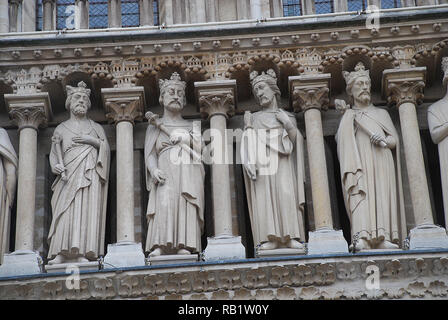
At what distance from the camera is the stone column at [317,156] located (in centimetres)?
1745

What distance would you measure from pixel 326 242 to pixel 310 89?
231 cm

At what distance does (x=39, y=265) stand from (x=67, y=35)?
11.2ft

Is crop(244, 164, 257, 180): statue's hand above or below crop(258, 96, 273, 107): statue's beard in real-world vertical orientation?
below

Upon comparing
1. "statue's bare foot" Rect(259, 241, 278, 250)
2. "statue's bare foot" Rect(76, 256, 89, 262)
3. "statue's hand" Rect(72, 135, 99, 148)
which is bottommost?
"statue's bare foot" Rect(76, 256, 89, 262)

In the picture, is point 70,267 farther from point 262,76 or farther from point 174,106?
point 262,76

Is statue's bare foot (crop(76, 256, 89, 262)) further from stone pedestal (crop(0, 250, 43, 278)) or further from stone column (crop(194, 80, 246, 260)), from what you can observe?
stone column (crop(194, 80, 246, 260))

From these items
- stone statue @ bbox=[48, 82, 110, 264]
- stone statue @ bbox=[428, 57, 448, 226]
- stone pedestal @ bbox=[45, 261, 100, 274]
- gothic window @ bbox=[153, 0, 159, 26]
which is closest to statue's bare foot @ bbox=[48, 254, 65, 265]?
stone statue @ bbox=[48, 82, 110, 264]

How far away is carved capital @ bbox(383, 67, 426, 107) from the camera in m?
18.7

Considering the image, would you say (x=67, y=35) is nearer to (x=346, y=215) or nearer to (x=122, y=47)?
(x=122, y=47)

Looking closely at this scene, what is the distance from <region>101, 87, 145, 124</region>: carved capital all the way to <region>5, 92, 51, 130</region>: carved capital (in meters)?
0.84

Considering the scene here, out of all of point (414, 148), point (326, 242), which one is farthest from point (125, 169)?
point (414, 148)

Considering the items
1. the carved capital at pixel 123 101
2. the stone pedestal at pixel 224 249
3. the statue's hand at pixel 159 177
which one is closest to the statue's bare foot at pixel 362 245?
the stone pedestal at pixel 224 249

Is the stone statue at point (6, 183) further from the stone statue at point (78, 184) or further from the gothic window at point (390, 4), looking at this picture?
the gothic window at point (390, 4)

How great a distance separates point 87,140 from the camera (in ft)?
60.4
